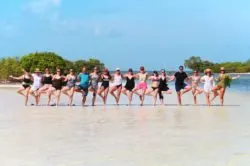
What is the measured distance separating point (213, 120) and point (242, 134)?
3007 millimetres

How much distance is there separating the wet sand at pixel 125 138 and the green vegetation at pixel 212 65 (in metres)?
145

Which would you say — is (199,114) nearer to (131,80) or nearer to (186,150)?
(131,80)

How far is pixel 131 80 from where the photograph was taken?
2139 cm

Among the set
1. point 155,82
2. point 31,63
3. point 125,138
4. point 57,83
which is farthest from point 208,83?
point 31,63

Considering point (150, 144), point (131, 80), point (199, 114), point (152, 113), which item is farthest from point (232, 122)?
point (131, 80)

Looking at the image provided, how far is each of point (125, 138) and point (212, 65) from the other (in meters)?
166

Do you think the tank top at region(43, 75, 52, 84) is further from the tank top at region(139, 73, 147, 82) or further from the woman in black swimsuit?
the tank top at region(139, 73, 147, 82)

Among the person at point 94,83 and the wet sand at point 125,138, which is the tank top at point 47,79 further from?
the wet sand at point 125,138

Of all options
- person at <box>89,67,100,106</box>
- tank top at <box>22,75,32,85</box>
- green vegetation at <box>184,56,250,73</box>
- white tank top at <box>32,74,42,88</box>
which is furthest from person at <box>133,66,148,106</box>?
green vegetation at <box>184,56,250,73</box>

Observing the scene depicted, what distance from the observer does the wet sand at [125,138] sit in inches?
358

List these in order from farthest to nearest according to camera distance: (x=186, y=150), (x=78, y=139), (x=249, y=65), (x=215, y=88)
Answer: (x=249, y=65), (x=215, y=88), (x=78, y=139), (x=186, y=150)

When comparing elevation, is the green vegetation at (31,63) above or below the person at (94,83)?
above

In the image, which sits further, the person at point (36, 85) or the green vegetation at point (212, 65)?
the green vegetation at point (212, 65)

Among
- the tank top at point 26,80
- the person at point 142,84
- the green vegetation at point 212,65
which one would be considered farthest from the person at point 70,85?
the green vegetation at point 212,65
